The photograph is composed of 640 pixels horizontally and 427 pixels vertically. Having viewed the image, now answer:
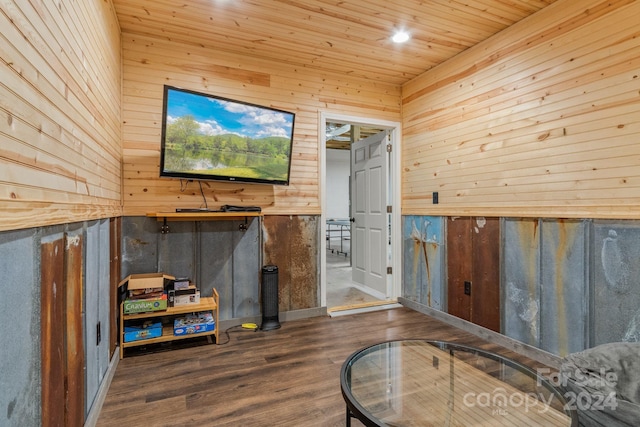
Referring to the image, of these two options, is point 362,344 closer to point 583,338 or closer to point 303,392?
point 303,392

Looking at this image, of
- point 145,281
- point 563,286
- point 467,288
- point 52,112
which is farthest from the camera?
point 467,288

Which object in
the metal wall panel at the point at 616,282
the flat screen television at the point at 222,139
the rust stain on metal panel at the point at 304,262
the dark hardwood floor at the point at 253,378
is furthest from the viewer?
the rust stain on metal panel at the point at 304,262

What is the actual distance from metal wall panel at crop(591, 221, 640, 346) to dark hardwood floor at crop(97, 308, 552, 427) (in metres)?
0.66

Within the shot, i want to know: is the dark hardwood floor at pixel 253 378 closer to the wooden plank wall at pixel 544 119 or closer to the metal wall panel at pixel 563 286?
the metal wall panel at pixel 563 286

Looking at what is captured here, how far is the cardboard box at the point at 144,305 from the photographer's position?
2713 millimetres

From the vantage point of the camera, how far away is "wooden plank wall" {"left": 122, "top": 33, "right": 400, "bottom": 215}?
3131mm

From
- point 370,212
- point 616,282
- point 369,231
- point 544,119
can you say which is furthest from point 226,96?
point 616,282

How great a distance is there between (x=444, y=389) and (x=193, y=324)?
2171mm

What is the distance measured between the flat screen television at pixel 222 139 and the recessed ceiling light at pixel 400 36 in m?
1.28

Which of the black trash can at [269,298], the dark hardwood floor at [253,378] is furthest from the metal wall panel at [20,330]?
the black trash can at [269,298]

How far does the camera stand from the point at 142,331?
280 cm

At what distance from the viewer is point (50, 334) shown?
4.25 feet

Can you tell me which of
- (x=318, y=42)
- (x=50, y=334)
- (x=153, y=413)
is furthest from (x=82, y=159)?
(x=318, y=42)

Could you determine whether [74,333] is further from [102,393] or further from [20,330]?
[102,393]
